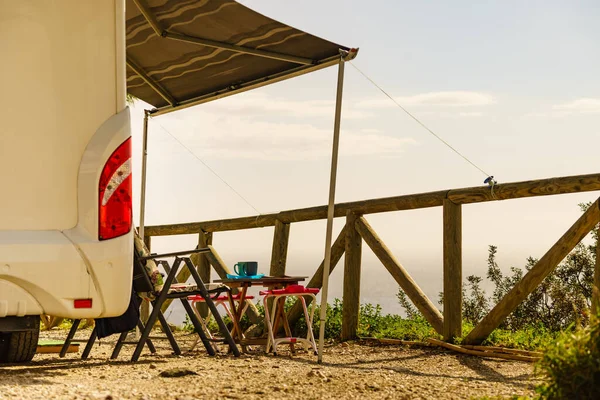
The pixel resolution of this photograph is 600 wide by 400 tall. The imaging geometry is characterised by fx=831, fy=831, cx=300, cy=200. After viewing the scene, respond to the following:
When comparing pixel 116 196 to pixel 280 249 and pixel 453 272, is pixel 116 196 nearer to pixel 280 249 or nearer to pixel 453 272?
pixel 453 272

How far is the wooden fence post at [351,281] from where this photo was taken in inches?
284

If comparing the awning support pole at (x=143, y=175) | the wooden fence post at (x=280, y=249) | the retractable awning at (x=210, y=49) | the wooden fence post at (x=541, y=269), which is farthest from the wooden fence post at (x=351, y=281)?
the awning support pole at (x=143, y=175)

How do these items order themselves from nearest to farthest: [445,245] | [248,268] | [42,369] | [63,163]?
[63,163] < [42,369] < [445,245] < [248,268]

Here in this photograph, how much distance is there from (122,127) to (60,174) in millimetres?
398

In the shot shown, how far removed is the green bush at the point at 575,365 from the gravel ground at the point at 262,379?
2.17 feet

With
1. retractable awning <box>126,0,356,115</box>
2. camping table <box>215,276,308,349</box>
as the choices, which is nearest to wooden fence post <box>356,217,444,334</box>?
camping table <box>215,276,308,349</box>

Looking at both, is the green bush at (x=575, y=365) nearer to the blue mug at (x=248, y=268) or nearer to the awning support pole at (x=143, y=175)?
the blue mug at (x=248, y=268)

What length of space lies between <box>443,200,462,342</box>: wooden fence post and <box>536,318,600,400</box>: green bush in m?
3.41

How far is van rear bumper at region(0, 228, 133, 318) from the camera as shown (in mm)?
3916

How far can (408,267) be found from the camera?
709 centimetres

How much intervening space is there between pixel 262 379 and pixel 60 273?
1143 mm

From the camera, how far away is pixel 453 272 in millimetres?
6398

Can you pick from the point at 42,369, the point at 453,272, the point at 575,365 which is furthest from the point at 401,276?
the point at 575,365

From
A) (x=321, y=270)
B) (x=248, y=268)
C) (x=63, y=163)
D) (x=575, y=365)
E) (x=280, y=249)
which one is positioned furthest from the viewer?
(x=280, y=249)
